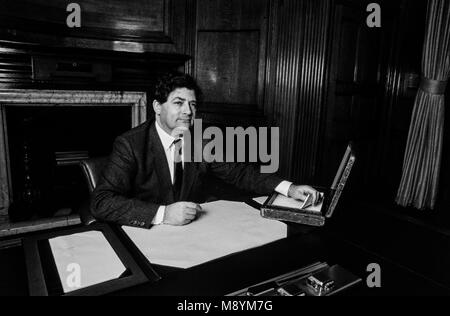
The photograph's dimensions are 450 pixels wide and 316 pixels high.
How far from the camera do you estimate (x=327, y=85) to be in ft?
8.91

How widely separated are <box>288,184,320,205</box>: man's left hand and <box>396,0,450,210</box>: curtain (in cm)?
222

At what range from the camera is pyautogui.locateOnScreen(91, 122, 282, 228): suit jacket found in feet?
4.92

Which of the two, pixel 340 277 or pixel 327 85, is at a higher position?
pixel 327 85

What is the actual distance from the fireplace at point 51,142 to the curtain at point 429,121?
2598mm

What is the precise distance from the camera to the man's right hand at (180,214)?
3.96 feet

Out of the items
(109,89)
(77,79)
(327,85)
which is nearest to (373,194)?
(327,85)

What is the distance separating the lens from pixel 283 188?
1621mm

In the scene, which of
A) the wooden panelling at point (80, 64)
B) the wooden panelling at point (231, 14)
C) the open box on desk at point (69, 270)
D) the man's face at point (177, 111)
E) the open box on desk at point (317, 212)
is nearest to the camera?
the open box on desk at point (69, 270)

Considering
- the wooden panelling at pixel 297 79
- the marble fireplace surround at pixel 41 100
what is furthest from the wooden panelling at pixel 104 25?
the wooden panelling at pixel 297 79

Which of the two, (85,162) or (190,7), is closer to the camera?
(85,162)

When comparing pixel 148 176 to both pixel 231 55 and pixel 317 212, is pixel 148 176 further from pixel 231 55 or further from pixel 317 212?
pixel 231 55

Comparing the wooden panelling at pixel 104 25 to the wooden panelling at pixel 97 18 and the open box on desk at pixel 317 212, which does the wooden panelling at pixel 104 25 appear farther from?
→ the open box on desk at pixel 317 212
